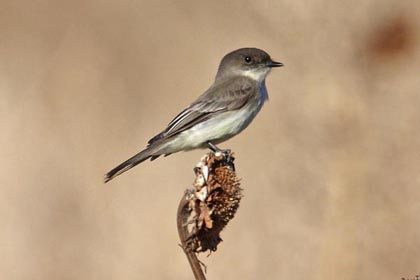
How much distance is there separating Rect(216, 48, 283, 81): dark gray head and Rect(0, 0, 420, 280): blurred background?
14.9 inches

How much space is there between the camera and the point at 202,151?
19.8ft

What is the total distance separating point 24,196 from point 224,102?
150cm

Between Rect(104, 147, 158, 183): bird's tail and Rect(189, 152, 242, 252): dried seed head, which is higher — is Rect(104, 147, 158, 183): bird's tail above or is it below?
above

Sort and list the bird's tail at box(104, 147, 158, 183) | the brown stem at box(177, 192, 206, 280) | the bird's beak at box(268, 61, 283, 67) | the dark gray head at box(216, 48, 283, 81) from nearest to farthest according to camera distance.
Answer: the brown stem at box(177, 192, 206, 280) < the bird's tail at box(104, 147, 158, 183) < the bird's beak at box(268, 61, 283, 67) < the dark gray head at box(216, 48, 283, 81)

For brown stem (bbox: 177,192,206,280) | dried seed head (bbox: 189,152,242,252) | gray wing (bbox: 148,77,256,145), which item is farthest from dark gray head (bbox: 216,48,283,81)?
brown stem (bbox: 177,192,206,280)

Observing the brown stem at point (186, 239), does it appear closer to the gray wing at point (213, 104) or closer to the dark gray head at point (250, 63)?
the gray wing at point (213, 104)

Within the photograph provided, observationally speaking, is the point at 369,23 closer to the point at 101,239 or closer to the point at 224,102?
the point at 224,102

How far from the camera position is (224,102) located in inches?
220

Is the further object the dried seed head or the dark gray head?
the dark gray head

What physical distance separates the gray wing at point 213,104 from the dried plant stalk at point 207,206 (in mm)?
1618

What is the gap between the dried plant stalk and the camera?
134 inches

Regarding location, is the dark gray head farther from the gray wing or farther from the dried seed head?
the dried seed head

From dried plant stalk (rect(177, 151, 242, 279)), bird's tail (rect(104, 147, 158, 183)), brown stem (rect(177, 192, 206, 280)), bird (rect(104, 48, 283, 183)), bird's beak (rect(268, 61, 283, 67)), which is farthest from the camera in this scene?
bird's beak (rect(268, 61, 283, 67))

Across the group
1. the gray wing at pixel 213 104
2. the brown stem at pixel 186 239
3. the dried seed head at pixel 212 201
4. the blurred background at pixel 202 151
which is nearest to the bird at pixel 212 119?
the gray wing at pixel 213 104
